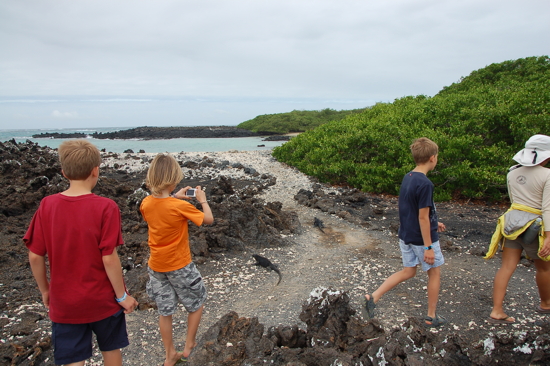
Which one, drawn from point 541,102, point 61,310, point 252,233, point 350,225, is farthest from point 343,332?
point 541,102

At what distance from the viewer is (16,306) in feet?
12.4

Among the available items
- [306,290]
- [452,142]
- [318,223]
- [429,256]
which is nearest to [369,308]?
[429,256]

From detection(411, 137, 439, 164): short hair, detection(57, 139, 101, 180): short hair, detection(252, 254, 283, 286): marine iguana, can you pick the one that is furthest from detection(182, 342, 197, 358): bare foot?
detection(411, 137, 439, 164): short hair

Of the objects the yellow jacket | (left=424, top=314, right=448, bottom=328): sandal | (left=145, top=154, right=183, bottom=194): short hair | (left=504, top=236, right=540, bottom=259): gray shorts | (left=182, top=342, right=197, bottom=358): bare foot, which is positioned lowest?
(left=424, top=314, right=448, bottom=328): sandal

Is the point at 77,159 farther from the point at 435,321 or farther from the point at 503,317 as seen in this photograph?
the point at 503,317

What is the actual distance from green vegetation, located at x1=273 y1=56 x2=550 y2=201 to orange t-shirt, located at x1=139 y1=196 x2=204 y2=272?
710 centimetres

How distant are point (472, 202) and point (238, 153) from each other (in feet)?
39.5

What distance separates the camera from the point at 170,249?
286 cm

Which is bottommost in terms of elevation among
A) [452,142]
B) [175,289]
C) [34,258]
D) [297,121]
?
[175,289]

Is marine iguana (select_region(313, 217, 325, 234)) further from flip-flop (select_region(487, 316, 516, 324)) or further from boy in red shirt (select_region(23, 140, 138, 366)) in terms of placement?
boy in red shirt (select_region(23, 140, 138, 366))

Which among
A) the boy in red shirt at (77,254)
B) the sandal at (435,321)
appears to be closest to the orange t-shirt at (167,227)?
the boy in red shirt at (77,254)

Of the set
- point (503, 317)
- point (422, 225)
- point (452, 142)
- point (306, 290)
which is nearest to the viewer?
point (422, 225)

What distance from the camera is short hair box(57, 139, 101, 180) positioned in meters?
2.25

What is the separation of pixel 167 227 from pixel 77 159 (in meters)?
0.85
